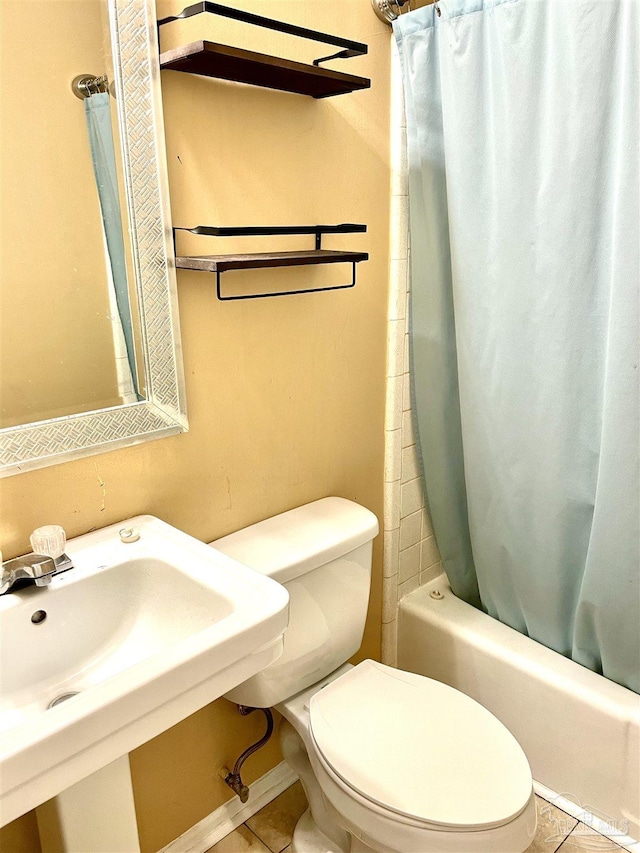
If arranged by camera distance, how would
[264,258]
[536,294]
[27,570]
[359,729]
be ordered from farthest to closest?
[536,294], [359,729], [264,258], [27,570]

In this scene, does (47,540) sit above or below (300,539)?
above

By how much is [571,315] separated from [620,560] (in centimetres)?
54

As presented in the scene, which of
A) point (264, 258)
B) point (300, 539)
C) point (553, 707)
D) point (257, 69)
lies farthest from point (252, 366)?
point (553, 707)

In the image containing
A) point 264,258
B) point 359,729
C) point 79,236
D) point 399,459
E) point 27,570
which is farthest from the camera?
point 399,459

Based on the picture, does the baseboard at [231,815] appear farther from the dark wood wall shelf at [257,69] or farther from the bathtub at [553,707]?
the dark wood wall shelf at [257,69]

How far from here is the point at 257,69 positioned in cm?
124

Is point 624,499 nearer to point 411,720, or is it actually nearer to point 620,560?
point 620,560

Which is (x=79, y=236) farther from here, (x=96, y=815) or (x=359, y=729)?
(x=359, y=729)

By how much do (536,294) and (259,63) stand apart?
0.73m

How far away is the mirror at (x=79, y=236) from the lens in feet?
3.53

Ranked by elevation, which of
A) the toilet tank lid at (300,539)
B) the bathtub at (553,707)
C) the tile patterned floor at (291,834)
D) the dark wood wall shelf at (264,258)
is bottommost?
the tile patterned floor at (291,834)

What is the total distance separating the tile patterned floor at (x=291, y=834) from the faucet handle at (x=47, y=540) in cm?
96

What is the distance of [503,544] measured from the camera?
171cm

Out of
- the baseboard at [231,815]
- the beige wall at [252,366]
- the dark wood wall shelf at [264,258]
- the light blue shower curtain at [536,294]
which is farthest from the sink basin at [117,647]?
the light blue shower curtain at [536,294]
